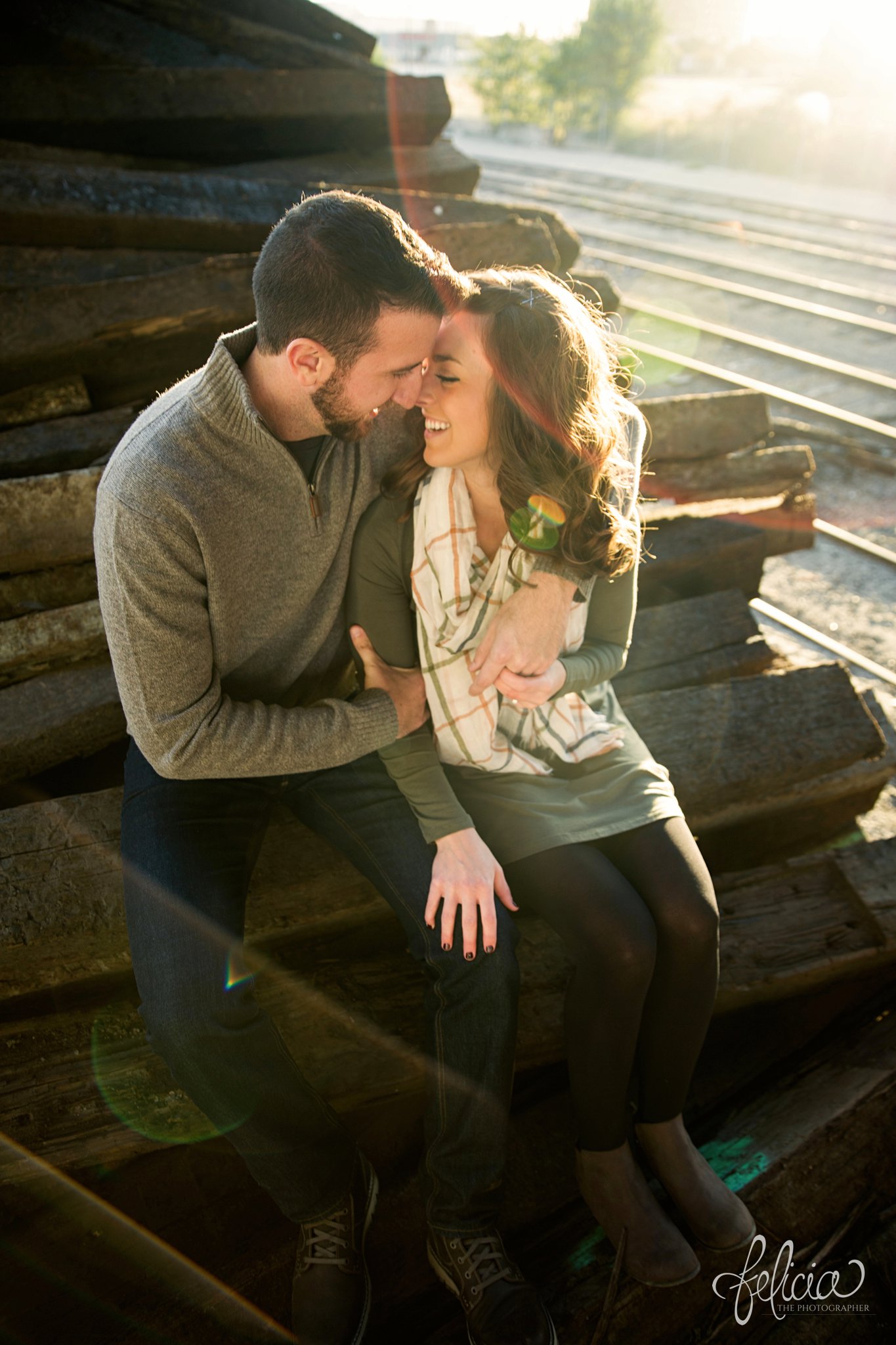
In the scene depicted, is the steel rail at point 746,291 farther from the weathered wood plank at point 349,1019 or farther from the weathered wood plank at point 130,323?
the weathered wood plank at point 349,1019

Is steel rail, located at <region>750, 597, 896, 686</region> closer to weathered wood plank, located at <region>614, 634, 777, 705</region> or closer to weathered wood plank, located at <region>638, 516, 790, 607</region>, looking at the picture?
weathered wood plank, located at <region>638, 516, 790, 607</region>

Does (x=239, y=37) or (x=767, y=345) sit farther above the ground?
(x=239, y=37)

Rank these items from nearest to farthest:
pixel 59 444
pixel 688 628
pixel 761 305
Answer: pixel 59 444, pixel 688 628, pixel 761 305

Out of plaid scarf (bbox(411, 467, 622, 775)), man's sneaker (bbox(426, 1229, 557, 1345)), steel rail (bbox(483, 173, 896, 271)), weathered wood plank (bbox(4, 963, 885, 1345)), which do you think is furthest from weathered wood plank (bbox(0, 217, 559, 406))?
steel rail (bbox(483, 173, 896, 271))

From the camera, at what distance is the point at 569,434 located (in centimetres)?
220

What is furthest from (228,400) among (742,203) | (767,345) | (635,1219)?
(742,203)

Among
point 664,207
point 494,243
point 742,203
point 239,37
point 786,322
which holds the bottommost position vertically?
point 494,243

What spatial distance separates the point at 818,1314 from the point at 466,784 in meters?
1.59

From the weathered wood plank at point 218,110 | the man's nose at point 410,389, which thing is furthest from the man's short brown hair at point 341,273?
the weathered wood plank at point 218,110

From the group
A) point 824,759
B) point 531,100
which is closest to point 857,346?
point 824,759

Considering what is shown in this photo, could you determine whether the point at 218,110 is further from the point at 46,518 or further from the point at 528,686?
the point at 528,686

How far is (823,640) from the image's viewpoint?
17.7ft

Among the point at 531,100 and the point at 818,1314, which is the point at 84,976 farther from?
the point at 531,100

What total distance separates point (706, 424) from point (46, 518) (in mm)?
3143
